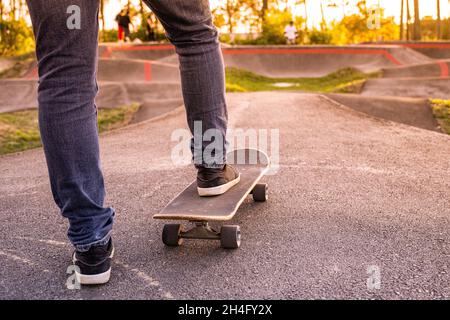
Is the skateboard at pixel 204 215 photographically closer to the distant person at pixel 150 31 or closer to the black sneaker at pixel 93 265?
the black sneaker at pixel 93 265

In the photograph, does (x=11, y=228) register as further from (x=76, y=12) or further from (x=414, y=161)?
(x=414, y=161)

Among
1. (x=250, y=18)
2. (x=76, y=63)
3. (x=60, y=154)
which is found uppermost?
(x=250, y=18)

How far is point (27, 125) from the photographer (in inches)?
351

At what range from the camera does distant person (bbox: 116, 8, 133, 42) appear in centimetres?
2692

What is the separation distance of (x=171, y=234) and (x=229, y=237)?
11.3 inches

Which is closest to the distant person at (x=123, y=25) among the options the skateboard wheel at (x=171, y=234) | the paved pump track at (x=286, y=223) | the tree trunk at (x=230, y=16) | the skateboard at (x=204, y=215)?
the tree trunk at (x=230, y=16)

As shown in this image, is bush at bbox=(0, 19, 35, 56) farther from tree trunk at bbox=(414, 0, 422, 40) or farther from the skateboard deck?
tree trunk at bbox=(414, 0, 422, 40)

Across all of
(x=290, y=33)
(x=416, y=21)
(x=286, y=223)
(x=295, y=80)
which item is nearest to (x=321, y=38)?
(x=290, y=33)

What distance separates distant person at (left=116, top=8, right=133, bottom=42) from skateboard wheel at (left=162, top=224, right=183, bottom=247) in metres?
25.9

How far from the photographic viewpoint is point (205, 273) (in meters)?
2.22

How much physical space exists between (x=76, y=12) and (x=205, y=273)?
116 centimetres

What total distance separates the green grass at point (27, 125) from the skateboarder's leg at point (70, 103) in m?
5.37

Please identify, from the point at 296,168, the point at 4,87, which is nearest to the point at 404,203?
the point at 296,168

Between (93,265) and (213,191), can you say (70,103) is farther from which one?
(213,191)
